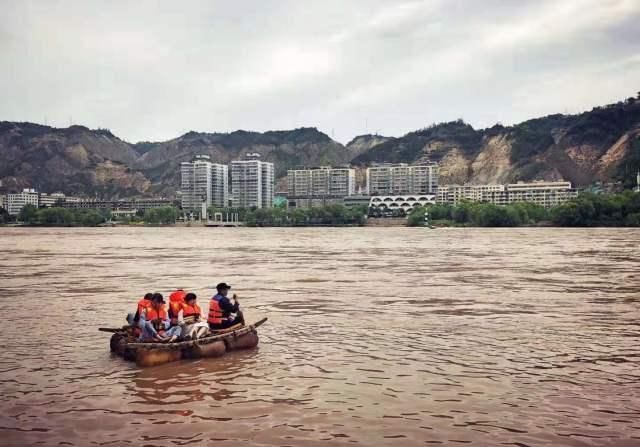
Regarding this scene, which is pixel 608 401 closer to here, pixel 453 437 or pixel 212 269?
pixel 453 437

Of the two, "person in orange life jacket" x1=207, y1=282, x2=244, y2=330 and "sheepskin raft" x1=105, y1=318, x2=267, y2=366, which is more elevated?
"person in orange life jacket" x1=207, y1=282, x2=244, y2=330

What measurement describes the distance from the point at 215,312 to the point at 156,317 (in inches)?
68.0

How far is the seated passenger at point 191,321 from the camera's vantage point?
58.5 feet

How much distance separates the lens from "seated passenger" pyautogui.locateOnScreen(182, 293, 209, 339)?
17.8m

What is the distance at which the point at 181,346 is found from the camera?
17.3 metres

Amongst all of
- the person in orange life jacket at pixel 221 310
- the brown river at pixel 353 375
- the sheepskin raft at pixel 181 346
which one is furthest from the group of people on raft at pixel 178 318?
the brown river at pixel 353 375

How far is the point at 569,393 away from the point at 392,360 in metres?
4.98

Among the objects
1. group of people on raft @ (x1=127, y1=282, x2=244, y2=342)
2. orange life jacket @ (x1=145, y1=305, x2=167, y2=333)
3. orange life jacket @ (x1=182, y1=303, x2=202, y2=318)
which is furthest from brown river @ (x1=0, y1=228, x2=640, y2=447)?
orange life jacket @ (x1=182, y1=303, x2=202, y2=318)

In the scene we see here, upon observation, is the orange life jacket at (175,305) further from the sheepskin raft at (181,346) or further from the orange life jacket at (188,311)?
the sheepskin raft at (181,346)

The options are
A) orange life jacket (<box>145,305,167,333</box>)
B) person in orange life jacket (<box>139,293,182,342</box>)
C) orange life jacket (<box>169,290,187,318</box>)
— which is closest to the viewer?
person in orange life jacket (<box>139,293,182,342</box>)

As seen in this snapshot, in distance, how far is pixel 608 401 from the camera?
1403 centimetres

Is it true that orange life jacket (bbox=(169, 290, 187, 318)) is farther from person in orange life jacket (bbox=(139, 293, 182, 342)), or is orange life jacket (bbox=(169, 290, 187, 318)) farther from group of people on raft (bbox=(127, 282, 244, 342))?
person in orange life jacket (bbox=(139, 293, 182, 342))

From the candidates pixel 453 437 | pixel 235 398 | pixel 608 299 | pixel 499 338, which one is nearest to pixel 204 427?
pixel 235 398

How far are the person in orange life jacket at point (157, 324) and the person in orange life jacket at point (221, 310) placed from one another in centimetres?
124
